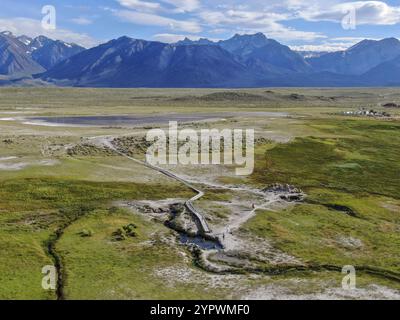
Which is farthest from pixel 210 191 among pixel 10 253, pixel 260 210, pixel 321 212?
pixel 10 253

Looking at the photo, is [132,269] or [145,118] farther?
[145,118]

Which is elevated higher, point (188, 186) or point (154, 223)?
point (188, 186)

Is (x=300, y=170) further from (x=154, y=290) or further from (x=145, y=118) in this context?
(x=145, y=118)

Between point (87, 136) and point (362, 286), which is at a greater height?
point (87, 136)

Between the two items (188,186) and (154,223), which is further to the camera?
(188,186)

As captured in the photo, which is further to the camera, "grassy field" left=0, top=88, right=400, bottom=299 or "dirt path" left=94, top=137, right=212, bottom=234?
"dirt path" left=94, top=137, right=212, bottom=234

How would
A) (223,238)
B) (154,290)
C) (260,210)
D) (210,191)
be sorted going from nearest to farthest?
(154,290) < (223,238) < (260,210) < (210,191)

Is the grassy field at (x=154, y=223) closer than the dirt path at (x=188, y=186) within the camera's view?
Yes
